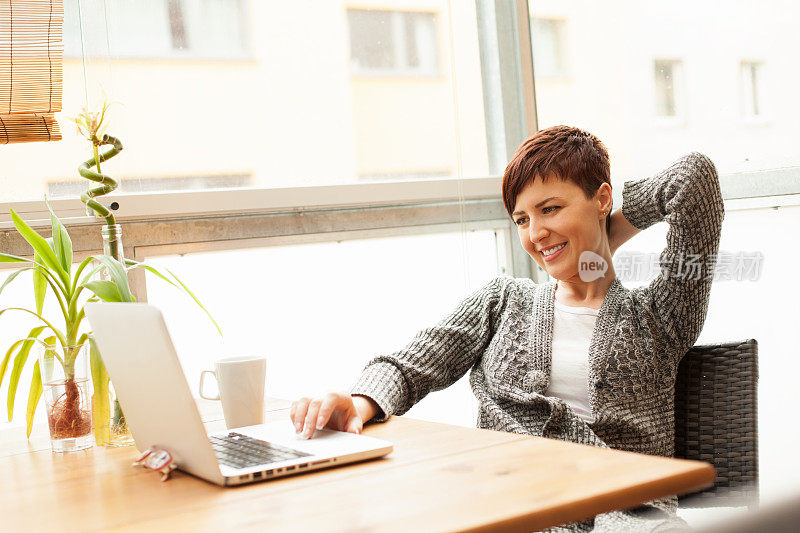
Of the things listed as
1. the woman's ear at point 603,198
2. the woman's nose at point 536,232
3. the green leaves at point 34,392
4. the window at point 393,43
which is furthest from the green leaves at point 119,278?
the window at point 393,43

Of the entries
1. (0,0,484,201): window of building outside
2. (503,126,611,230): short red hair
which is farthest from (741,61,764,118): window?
(0,0,484,201): window of building outside

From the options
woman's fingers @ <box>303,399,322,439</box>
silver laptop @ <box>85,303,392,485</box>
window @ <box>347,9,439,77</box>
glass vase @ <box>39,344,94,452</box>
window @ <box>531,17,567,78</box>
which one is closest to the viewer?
silver laptop @ <box>85,303,392,485</box>

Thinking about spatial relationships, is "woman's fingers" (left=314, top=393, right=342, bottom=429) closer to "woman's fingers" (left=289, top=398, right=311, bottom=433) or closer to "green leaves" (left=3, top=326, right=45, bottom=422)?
"woman's fingers" (left=289, top=398, right=311, bottom=433)

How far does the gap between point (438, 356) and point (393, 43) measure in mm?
1106

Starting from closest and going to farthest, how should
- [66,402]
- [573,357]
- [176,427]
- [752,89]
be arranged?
1. [176,427]
2. [66,402]
3. [573,357]
4. [752,89]

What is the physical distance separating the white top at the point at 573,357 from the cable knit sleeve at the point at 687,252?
13cm

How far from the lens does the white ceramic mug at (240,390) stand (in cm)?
129

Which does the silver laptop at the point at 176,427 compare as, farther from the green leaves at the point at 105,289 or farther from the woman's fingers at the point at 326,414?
the green leaves at the point at 105,289

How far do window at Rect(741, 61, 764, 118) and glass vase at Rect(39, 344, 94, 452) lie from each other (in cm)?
140

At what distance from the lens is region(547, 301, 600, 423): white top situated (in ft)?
5.00

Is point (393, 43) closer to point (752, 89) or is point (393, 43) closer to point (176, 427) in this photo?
point (752, 89)

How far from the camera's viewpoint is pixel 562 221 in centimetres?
159

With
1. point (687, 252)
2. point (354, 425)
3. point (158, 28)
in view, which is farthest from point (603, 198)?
point (158, 28)

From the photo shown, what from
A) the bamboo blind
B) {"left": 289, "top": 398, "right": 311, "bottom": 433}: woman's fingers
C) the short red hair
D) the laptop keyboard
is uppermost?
the bamboo blind
